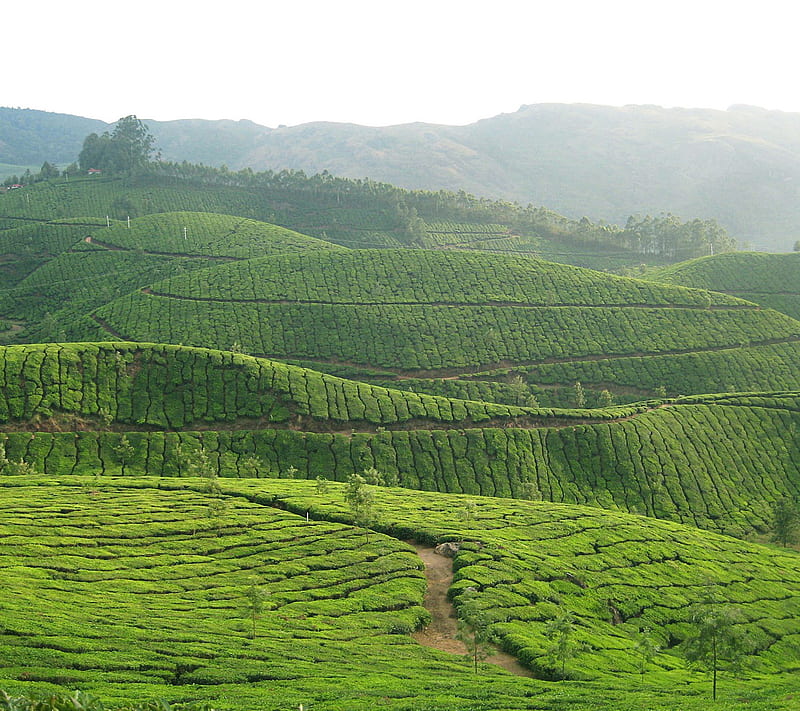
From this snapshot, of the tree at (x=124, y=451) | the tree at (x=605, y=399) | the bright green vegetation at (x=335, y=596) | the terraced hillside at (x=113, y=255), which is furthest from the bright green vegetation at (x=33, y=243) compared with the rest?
the tree at (x=605, y=399)

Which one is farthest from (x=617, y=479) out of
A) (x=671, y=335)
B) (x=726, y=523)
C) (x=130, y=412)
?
(x=130, y=412)

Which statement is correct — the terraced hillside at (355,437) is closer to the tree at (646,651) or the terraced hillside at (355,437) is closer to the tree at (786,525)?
the tree at (786,525)

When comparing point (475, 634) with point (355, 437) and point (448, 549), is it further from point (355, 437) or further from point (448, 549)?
point (355, 437)

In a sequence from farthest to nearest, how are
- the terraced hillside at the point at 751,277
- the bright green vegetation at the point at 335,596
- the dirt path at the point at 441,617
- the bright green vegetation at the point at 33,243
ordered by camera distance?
the bright green vegetation at the point at 33,243 → the terraced hillside at the point at 751,277 → the dirt path at the point at 441,617 → the bright green vegetation at the point at 335,596

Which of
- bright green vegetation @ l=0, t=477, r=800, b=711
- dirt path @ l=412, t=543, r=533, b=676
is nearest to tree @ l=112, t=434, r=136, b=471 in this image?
bright green vegetation @ l=0, t=477, r=800, b=711

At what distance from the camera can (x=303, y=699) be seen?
26.5 m

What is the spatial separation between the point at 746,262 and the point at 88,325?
5552 inches

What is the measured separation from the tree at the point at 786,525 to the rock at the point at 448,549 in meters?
40.2

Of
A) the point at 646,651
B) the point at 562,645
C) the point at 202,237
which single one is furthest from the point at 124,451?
the point at 202,237

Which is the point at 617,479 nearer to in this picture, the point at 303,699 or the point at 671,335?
the point at 671,335

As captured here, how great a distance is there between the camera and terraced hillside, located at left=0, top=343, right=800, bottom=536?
73.1 meters

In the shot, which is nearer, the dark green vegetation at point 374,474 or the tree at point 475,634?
the dark green vegetation at point 374,474

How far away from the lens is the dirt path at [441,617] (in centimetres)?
3922

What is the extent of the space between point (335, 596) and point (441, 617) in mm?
6838
